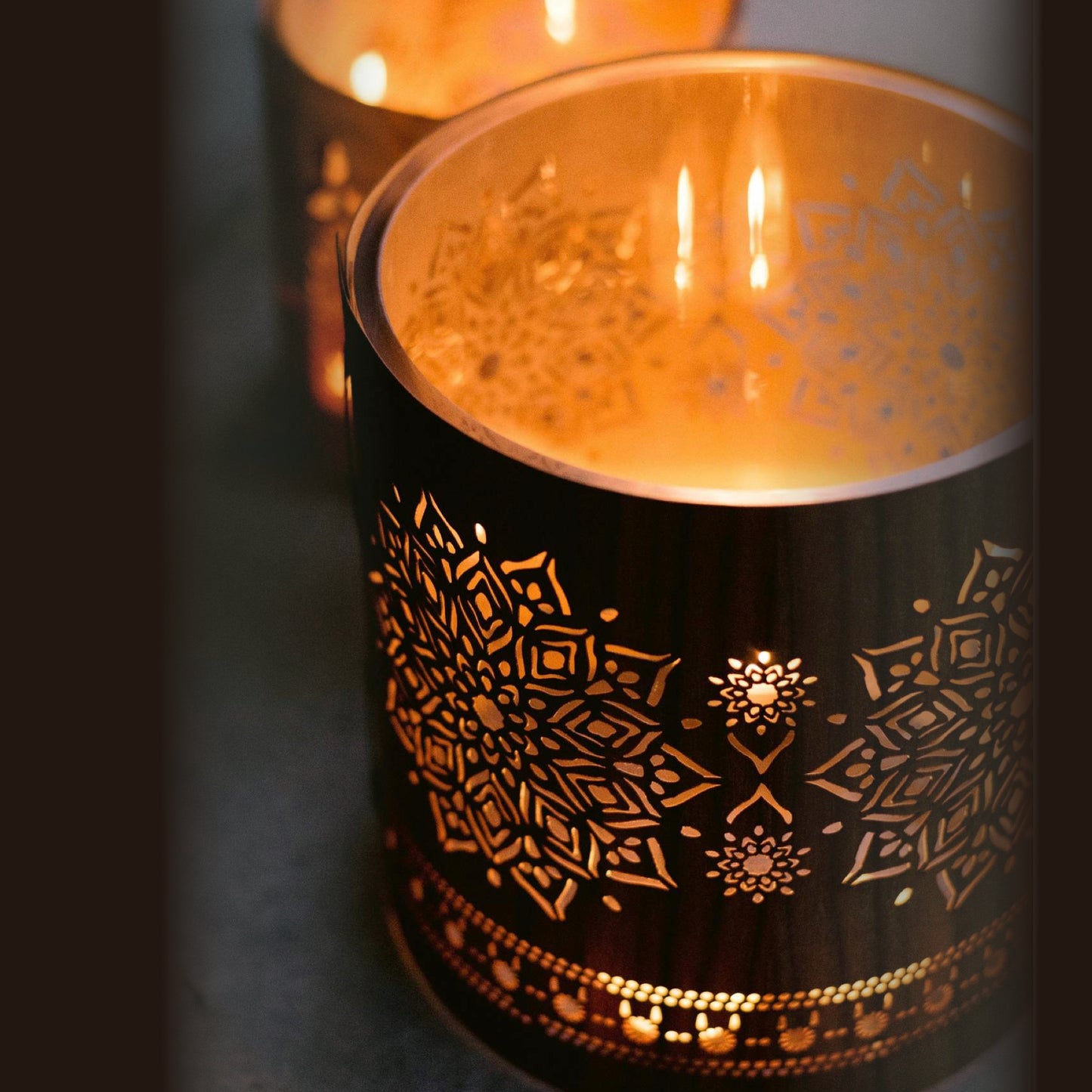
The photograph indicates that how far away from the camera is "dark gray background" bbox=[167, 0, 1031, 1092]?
558 mm

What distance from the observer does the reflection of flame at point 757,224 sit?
591mm

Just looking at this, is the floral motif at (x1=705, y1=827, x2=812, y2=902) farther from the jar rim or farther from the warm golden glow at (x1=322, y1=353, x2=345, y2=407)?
the warm golden glow at (x1=322, y1=353, x2=345, y2=407)

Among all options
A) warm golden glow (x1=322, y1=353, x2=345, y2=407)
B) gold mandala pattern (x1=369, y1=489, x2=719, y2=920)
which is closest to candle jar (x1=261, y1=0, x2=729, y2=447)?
warm golden glow (x1=322, y1=353, x2=345, y2=407)

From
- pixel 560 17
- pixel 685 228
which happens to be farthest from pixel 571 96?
pixel 560 17

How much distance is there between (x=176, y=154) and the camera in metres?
0.77

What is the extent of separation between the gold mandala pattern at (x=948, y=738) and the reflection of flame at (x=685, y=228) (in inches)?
9.0

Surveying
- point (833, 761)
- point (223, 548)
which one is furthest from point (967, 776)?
point (223, 548)

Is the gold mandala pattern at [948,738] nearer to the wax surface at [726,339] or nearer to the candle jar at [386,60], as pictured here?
the wax surface at [726,339]

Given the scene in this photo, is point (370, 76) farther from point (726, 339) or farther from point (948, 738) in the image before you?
point (948, 738)

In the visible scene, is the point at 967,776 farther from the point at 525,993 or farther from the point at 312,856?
the point at 312,856

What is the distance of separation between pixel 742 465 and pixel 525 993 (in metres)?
0.26

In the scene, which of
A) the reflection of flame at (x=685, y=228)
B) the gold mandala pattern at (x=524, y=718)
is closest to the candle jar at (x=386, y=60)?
the reflection of flame at (x=685, y=228)

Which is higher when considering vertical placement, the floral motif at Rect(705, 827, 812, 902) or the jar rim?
the jar rim

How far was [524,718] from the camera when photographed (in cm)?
Result: 44
